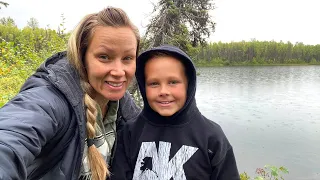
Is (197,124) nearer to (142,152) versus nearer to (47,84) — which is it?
(142,152)

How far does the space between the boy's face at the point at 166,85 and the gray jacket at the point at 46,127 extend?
1.70 feet

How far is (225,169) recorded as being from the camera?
1684mm

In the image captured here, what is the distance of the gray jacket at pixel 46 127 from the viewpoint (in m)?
0.92

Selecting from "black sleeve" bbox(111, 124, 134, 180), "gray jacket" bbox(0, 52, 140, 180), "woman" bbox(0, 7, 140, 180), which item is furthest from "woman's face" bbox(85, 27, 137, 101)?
"black sleeve" bbox(111, 124, 134, 180)

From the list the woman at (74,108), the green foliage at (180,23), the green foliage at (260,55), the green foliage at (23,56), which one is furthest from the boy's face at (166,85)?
the green foliage at (260,55)

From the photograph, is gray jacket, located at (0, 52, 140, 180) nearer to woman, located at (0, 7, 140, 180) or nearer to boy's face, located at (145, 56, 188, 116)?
woman, located at (0, 7, 140, 180)

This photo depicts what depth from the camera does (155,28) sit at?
871 cm

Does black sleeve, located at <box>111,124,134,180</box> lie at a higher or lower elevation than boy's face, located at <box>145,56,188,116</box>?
lower

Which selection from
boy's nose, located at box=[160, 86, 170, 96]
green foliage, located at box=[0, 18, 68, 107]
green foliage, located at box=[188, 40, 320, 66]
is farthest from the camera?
green foliage, located at box=[188, 40, 320, 66]

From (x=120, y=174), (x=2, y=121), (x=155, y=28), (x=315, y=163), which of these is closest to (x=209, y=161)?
(x=120, y=174)

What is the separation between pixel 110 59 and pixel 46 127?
2.11 ft

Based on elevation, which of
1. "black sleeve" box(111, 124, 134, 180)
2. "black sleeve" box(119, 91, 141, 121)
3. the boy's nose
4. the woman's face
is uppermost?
the woman's face

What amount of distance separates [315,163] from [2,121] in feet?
A: 33.9

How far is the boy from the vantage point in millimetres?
1691
